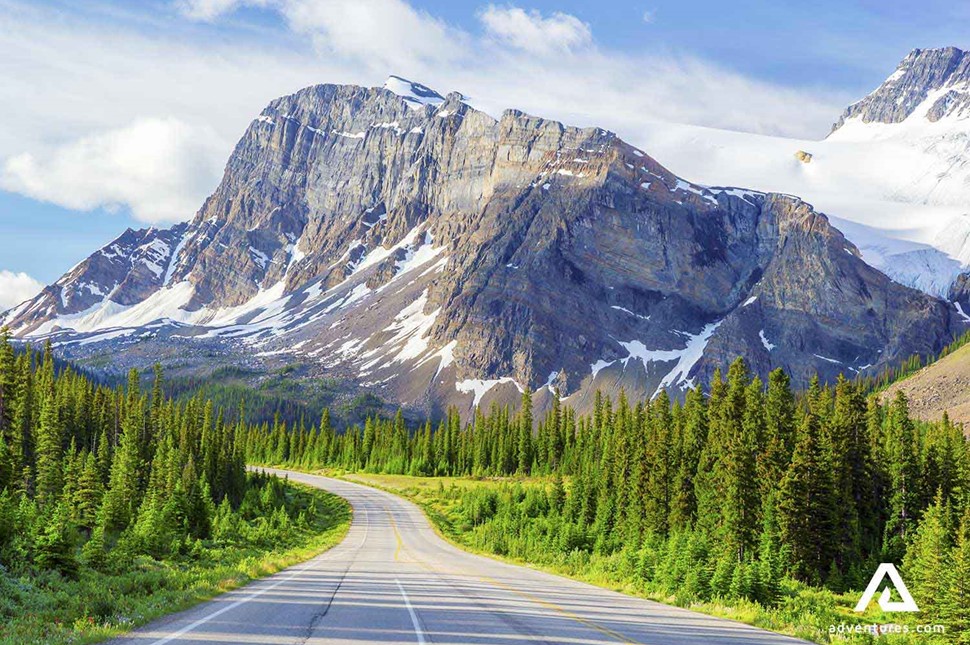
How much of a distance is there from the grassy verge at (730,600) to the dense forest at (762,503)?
3.20 ft

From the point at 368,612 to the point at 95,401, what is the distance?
95.9 metres

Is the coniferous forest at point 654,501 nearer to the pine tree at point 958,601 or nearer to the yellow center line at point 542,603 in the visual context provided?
the pine tree at point 958,601

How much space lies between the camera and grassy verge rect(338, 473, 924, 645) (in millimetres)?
23875

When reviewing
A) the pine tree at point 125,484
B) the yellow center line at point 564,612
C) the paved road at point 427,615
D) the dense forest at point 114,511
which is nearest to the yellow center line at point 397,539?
the dense forest at point 114,511

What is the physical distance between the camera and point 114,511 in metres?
50.8

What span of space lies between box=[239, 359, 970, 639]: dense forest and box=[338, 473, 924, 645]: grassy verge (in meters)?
0.97

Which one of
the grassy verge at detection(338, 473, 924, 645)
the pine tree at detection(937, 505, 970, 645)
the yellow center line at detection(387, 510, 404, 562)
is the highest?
the pine tree at detection(937, 505, 970, 645)

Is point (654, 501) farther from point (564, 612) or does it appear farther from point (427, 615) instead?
point (427, 615)

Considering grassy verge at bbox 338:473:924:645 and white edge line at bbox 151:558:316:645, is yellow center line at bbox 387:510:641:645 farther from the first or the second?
white edge line at bbox 151:558:316:645

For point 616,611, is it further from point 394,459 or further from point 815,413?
point 394,459

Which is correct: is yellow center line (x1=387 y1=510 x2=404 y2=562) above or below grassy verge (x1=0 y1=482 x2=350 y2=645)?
below

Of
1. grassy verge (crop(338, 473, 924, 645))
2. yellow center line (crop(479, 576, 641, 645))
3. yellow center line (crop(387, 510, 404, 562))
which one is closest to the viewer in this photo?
yellow center line (crop(479, 576, 641, 645))

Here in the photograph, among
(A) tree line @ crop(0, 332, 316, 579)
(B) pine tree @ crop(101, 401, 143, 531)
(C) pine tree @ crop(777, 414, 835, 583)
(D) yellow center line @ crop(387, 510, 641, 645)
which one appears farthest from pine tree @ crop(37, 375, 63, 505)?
(C) pine tree @ crop(777, 414, 835, 583)

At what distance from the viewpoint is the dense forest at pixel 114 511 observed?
66.5ft
